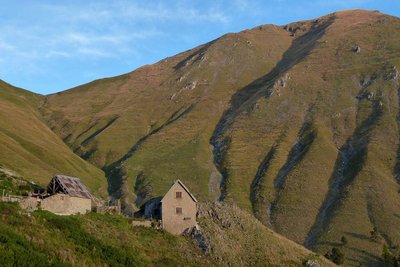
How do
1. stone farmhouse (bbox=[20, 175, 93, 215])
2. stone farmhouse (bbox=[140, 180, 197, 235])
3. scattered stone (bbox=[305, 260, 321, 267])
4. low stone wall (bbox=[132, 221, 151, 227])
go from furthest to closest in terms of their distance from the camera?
scattered stone (bbox=[305, 260, 321, 267]), stone farmhouse (bbox=[140, 180, 197, 235]), low stone wall (bbox=[132, 221, 151, 227]), stone farmhouse (bbox=[20, 175, 93, 215])

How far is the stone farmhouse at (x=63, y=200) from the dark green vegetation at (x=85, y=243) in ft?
5.51

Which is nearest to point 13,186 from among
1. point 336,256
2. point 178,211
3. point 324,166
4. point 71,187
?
point 71,187

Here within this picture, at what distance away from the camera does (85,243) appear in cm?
4581

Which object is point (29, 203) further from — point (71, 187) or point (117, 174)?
point (117, 174)

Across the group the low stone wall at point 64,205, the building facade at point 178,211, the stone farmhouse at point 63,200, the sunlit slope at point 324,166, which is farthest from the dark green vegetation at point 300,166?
the low stone wall at point 64,205

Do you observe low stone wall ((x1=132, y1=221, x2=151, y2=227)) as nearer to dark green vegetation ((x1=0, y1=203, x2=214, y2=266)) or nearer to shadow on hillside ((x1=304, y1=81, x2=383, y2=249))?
dark green vegetation ((x1=0, y1=203, x2=214, y2=266))

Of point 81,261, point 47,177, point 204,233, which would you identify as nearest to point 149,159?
point 47,177

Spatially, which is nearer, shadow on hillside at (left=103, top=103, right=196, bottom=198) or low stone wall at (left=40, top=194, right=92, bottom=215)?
low stone wall at (left=40, top=194, right=92, bottom=215)

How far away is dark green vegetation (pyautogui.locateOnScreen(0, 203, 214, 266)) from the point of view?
129 feet

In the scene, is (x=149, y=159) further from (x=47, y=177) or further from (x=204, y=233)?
(x=204, y=233)

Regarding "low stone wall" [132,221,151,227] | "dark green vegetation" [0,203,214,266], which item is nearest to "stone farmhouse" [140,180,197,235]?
"low stone wall" [132,221,151,227]

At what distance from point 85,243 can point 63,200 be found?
27.1 ft

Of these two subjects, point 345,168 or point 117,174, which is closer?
point 345,168

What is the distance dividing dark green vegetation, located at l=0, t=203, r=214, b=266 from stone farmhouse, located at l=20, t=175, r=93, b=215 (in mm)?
1679
